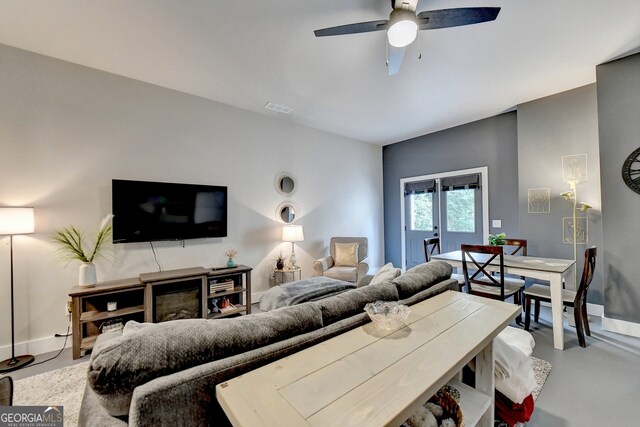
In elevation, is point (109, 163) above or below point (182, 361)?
above

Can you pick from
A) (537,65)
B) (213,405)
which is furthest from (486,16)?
(213,405)

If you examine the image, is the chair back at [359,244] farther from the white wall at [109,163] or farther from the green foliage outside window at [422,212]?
the green foliage outside window at [422,212]

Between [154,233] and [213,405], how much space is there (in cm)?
278

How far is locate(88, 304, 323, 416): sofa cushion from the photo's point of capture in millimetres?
784

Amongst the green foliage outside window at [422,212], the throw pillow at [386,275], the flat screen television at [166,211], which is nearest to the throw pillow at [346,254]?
the green foliage outside window at [422,212]

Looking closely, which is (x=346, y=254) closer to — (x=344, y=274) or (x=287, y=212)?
(x=344, y=274)

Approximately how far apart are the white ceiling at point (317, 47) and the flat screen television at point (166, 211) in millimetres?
1310

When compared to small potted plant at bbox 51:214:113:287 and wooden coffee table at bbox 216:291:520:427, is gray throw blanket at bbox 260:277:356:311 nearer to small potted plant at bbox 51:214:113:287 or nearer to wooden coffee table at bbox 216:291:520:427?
wooden coffee table at bbox 216:291:520:427

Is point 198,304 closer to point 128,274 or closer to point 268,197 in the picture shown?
point 128,274

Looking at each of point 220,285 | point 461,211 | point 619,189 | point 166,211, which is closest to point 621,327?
point 619,189

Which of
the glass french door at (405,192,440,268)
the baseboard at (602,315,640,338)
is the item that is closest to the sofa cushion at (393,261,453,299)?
the baseboard at (602,315,640,338)

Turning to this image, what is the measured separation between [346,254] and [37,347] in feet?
12.5

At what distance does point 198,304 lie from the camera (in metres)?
3.13

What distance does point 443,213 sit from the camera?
500 centimetres
